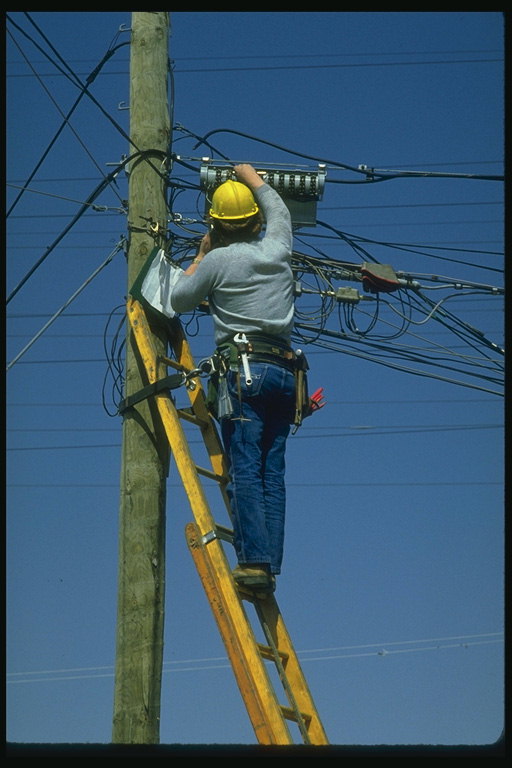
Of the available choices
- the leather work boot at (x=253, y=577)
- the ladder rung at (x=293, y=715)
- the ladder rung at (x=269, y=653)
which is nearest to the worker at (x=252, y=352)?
the leather work boot at (x=253, y=577)

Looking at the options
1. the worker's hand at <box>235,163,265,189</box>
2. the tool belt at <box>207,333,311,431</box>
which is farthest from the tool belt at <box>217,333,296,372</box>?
the worker's hand at <box>235,163,265,189</box>

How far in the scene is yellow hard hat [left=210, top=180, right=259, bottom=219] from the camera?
23.5ft

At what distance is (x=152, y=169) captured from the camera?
320 inches

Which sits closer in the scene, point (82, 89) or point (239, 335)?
point (239, 335)

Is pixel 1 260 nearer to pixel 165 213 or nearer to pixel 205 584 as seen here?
pixel 165 213

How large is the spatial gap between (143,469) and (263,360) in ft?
3.71

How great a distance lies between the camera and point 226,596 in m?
6.47

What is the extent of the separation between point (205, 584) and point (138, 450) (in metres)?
1.23

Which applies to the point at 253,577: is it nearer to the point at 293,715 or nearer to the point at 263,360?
the point at 293,715

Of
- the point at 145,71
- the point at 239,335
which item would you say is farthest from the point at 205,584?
the point at 145,71

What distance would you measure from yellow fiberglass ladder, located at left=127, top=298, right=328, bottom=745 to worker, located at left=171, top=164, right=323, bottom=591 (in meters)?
0.15

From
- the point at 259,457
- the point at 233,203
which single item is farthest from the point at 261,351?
the point at 233,203

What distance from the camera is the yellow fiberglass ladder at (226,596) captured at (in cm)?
611

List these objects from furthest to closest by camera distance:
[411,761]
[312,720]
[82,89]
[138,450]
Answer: [82,89]
[138,450]
[312,720]
[411,761]
